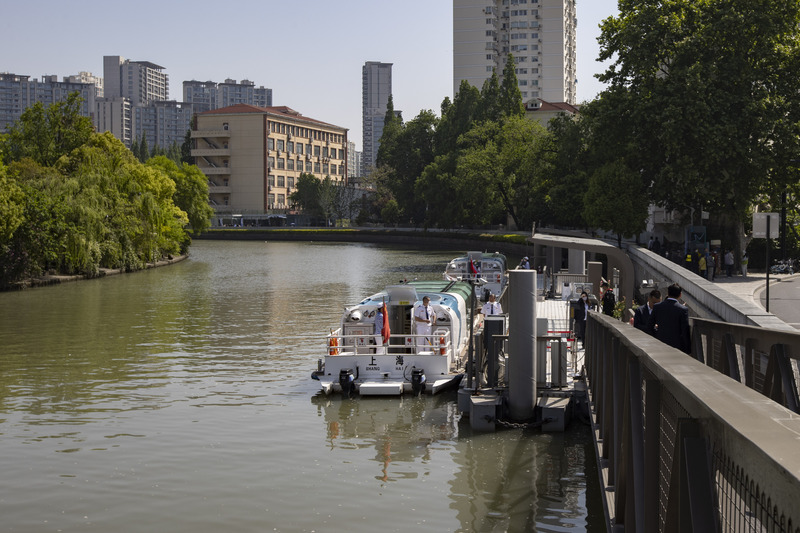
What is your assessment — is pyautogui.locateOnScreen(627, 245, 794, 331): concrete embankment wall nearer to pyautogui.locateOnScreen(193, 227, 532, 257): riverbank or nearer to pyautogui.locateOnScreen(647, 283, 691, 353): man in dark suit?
pyautogui.locateOnScreen(647, 283, 691, 353): man in dark suit

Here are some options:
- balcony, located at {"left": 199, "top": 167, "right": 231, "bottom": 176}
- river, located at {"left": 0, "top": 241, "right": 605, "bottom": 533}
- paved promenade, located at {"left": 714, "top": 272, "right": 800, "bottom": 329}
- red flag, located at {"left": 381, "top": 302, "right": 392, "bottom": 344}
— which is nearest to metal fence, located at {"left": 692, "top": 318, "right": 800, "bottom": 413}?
river, located at {"left": 0, "top": 241, "right": 605, "bottom": 533}

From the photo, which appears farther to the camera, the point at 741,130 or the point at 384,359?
the point at 741,130

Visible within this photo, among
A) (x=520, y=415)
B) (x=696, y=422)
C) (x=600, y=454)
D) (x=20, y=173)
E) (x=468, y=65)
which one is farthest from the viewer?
(x=468, y=65)

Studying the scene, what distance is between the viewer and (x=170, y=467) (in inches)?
653

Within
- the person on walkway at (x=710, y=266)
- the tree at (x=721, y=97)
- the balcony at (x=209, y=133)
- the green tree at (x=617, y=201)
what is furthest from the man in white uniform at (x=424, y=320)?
the balcony at (x=209, y=133)

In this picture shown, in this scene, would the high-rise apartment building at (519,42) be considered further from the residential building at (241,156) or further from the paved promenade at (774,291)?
the paved promenade at (774,291)

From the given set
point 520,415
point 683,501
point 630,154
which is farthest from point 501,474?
point 630,154

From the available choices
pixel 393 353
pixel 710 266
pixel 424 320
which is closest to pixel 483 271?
pixel 710 266

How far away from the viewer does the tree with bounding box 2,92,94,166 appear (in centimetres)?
7212

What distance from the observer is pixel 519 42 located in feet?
570

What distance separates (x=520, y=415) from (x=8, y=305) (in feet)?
105

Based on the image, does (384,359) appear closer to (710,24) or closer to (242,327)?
(242,327)

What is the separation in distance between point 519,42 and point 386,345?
158 m

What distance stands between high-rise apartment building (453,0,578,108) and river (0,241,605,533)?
14670 cm
